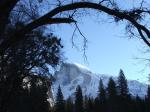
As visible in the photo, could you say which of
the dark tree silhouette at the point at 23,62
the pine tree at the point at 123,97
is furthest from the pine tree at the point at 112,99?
the dark tree silhouette at the point at 23,62

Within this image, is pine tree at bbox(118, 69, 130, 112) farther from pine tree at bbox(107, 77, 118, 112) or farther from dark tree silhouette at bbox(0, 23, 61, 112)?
dark tree silhouette at bbox(0, 23, 61, 112)

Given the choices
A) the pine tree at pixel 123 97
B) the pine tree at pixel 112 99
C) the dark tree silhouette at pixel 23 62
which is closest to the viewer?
the dark tree silhouette at pixel 23 62

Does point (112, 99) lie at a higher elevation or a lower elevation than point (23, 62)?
higher

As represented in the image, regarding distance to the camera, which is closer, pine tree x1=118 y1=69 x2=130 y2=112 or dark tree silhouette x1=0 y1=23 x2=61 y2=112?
dark tree silhouette x1=0 y1=23 x2=61 y2=112

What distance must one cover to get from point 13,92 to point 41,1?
16867mm

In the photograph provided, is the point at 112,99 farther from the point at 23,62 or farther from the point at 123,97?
the point at 23,62

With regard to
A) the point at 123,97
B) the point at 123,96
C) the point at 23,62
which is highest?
the point at 123,96

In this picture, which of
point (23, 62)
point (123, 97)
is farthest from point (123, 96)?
point (23, 62)

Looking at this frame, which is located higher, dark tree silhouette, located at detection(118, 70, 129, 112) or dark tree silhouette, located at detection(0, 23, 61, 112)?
dark tree silhouette, located at detection(118, 70, 129, 112)

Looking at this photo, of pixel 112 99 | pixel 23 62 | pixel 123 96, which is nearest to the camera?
pixel 23 62

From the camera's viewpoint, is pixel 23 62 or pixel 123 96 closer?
pixel 23 62

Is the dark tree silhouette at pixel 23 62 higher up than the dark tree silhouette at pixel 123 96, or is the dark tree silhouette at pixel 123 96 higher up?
the dark tree silhouette at pixel 123 96

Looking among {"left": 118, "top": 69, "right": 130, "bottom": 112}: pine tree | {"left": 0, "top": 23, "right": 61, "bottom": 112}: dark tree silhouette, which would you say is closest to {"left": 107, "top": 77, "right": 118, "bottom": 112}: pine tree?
{"left": 118, "top": 69, "right": 130, "bottom": 112}: pine tree

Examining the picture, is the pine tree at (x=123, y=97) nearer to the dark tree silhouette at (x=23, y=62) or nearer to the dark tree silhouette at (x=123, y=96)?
the dark tree silhouette at (x=123, y=96)
